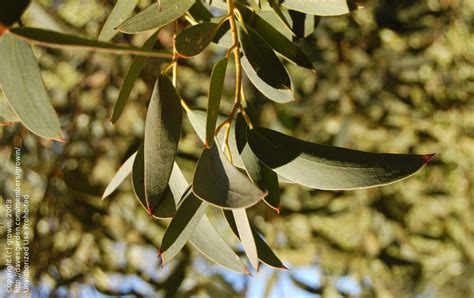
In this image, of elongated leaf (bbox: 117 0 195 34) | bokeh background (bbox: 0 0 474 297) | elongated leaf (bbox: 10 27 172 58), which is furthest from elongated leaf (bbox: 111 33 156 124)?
bokeh background (bbox: 0 0 474 297)

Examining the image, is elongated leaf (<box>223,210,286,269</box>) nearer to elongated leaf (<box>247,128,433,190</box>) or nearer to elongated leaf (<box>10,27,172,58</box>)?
elongated leaf (<box>247,128,433,190</box>)

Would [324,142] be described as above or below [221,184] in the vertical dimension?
below

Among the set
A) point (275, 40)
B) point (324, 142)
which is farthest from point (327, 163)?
point (324, 142)

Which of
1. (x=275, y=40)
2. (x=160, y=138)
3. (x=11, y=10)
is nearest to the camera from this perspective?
(x=11, y=10)

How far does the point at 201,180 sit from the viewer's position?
468mm

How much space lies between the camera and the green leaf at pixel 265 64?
1.82 ft

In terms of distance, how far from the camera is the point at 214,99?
1.65 ft

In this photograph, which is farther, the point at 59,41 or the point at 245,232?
the point at 245,232

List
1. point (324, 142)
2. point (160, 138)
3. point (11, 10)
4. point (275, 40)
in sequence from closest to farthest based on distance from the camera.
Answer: point (11, 10)
point (160, 138)
point (275, 40)
point (324, 142)

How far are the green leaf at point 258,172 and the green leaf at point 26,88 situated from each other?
135mm

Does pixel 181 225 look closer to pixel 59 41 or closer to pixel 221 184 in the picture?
pixel 221 184

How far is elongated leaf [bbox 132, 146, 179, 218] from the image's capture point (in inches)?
20.3

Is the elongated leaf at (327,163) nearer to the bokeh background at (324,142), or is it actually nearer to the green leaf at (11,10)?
the green leaf at (11,10)

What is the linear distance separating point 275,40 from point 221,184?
0.19m
